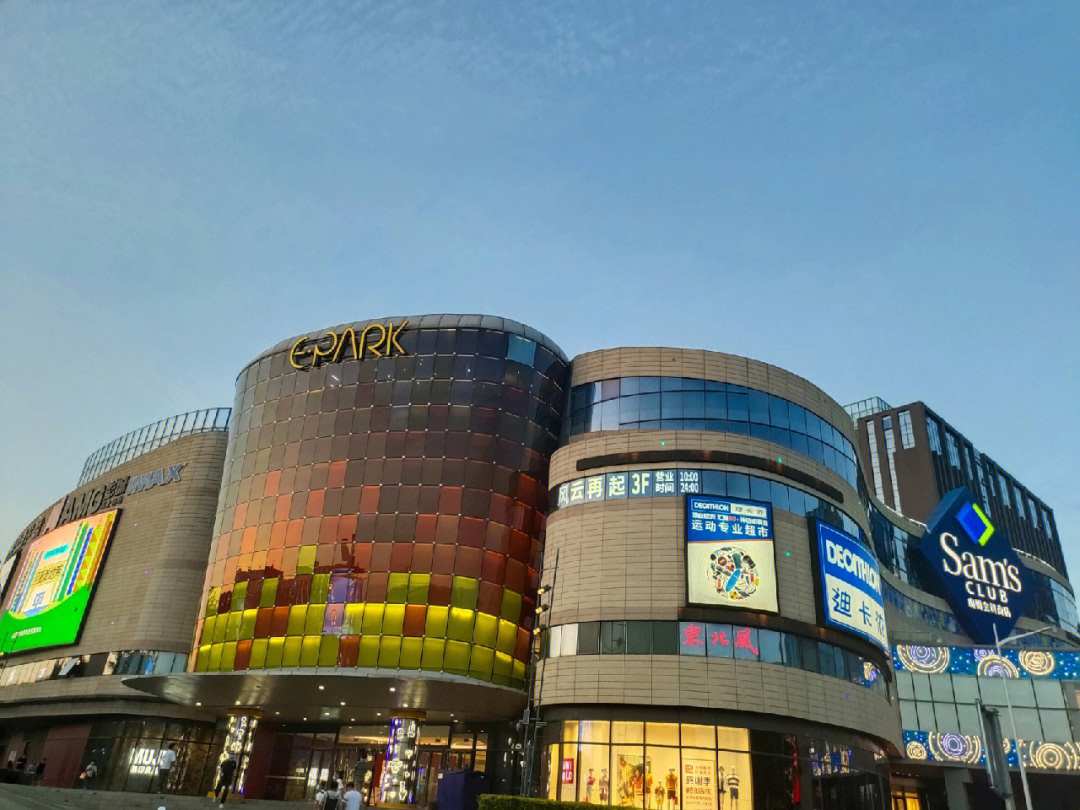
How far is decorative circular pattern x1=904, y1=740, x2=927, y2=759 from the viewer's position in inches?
2063

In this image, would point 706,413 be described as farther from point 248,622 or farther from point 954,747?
point 248,622

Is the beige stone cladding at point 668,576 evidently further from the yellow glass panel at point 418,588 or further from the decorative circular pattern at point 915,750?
the yellow glass panel at point 418,588

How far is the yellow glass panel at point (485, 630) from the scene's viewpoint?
145 ft

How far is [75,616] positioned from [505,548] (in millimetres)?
35588

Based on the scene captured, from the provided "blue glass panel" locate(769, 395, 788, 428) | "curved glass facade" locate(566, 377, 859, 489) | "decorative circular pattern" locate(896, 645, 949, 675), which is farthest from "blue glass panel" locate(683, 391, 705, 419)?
"decorative circular pattern" locate(896, 645, 949, 675)

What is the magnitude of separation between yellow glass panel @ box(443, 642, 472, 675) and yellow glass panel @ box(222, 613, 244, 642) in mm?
13038

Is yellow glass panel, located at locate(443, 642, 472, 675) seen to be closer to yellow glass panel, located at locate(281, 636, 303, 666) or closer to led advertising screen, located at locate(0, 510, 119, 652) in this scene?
yellow glass panel, located at locate(281, 636, 303, 666)

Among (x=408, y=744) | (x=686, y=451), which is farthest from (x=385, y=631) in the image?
(x=686, y=451)

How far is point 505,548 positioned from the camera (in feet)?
153

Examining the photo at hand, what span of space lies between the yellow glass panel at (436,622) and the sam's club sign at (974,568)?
44665 millimetres

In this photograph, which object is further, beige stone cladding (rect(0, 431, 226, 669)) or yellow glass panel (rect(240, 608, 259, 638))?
beige stone cladding (rect(0, 431, 226, 669))

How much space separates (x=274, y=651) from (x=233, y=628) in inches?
153

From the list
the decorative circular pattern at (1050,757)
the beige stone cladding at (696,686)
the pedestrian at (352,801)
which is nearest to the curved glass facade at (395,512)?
the beige stone cladding at (696,686)

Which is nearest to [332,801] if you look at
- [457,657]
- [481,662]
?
[457,657]
